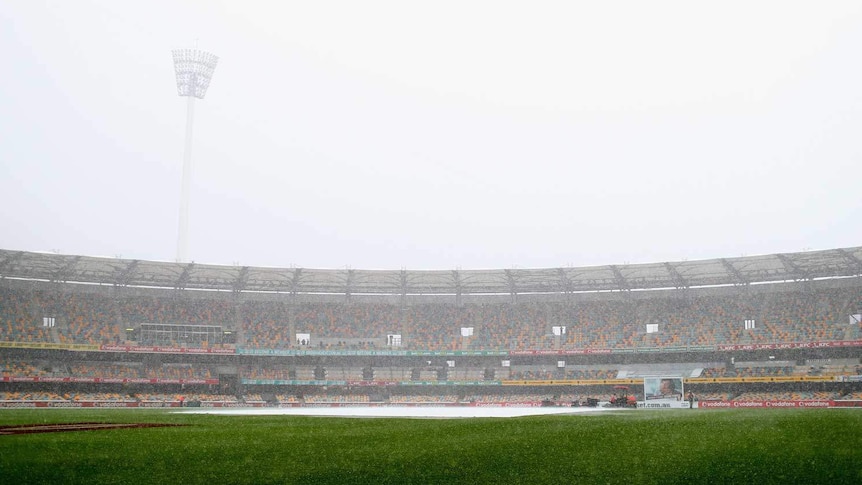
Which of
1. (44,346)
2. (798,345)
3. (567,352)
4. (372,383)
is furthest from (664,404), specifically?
(44,346)

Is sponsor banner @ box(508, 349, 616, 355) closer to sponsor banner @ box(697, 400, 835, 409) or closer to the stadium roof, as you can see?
the stadium roof

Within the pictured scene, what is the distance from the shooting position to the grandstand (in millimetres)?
60375

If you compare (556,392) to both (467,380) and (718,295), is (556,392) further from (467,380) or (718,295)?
(718,295)

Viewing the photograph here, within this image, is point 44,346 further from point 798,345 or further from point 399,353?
point 798,345

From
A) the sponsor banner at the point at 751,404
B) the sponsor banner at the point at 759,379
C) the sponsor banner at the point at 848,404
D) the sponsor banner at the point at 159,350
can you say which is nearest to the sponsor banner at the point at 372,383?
the sponsor banner at the point at 159,350

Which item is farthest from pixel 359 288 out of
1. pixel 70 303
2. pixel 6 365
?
pixel 6 365

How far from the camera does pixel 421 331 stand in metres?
72.5

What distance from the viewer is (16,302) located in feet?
211

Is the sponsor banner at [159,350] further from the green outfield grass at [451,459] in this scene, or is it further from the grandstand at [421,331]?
the green outfield grass at [451,459]

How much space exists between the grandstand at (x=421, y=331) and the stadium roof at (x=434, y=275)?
187 millimetres

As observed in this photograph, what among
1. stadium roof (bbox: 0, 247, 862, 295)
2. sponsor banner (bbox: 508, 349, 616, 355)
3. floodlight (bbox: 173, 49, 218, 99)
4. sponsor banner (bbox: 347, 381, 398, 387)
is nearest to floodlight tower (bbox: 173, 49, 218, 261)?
floodlight (bbox: 173, 49, 218, 99)

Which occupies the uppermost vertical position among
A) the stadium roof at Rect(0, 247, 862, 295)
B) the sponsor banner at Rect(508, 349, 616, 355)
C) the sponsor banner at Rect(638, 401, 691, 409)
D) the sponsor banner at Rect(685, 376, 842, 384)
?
the stadium roof at Rect(0, 247, 862, 295)

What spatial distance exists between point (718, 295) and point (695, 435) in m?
58.7

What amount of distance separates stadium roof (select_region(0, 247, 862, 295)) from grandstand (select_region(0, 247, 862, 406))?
19 centimetres
